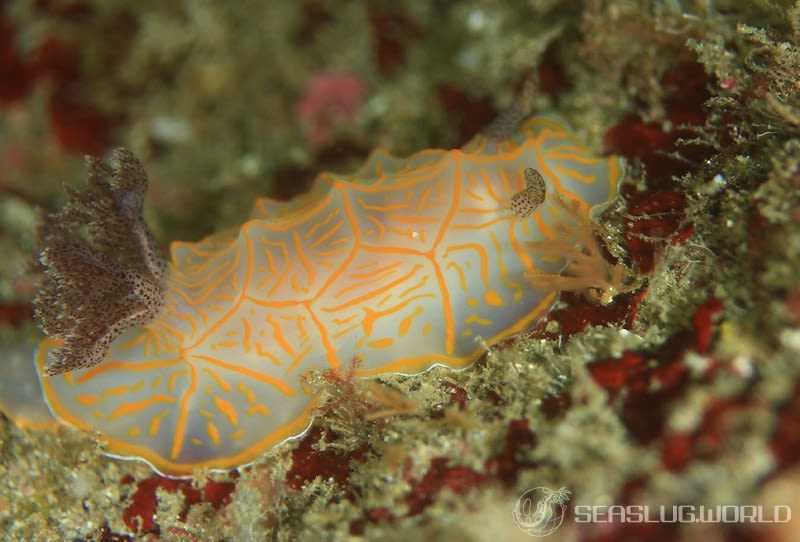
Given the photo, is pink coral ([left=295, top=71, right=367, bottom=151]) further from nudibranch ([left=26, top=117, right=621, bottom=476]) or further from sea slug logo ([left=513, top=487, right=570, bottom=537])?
sea slug logo ([left=513, top=487, right=570, bottom=537])

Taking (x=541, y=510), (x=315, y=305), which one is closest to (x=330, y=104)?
(x=315, y=305)

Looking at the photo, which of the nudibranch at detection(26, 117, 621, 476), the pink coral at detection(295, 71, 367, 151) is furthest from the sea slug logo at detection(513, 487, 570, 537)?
the pink coral at detection(295, 71, 367, 151)

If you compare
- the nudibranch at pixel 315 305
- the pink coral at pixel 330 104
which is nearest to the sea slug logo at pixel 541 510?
the nudibranch at pixel 315 305

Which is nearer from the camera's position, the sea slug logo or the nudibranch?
the sea slug logo

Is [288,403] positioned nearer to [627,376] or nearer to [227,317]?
[227,317]

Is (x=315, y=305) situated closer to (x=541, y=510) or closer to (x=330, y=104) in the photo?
(x=541, y=510)

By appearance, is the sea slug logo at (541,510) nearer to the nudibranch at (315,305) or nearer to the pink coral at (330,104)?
the nudibranch at (315,305)

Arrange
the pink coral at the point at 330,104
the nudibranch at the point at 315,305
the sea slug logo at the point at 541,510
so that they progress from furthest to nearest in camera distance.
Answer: the pink coral at the point at 330,104
the nudibranch at the point at 315,305
the sea slug logo at the point at 541,510
